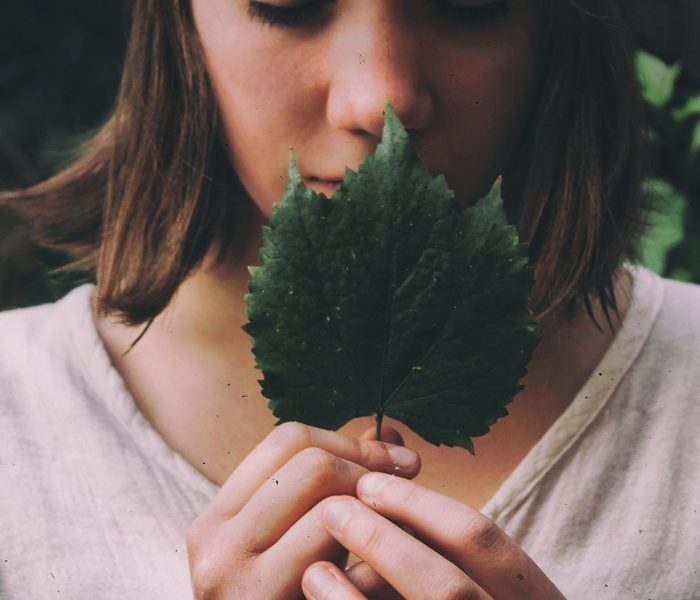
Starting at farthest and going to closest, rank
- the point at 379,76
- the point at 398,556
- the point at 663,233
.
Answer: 1. the point at 663,233
2. the point at 379,76
3. the point at 398,556

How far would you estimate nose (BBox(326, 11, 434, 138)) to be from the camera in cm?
70

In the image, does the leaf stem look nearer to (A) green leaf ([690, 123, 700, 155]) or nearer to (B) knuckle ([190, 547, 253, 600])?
(B) knuckle ([190, 547, 253, 600])

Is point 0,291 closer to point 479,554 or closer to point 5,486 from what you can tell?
point 5,486

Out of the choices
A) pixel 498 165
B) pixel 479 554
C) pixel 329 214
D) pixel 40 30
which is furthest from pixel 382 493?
pixel 40 30

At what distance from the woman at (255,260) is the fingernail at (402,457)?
0.87 feet

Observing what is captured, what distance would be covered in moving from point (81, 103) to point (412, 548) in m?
1.41

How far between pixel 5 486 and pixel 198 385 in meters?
0.24

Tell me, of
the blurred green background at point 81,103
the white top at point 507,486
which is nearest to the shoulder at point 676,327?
the white top at point 507,486

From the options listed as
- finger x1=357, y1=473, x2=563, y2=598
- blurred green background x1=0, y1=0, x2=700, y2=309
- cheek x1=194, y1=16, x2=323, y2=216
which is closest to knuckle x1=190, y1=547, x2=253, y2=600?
finger x1=357, y1=473, x2=563, y2=598

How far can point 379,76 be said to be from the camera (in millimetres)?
704

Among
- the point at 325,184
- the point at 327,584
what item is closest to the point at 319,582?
the point at 327,584

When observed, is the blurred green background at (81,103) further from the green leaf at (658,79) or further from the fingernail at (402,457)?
the fingernail at (402,457)

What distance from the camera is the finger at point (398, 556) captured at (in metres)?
0.55

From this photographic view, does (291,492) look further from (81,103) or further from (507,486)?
(81,103)
